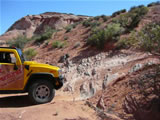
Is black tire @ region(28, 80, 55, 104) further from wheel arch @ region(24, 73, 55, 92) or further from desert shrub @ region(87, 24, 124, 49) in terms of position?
desert shrub @ region(87, 24, 124, 49)

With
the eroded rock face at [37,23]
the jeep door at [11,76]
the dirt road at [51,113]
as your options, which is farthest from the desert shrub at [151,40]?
the eroded rock face at [37,23]

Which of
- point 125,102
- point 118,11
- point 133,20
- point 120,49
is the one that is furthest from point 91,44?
point 118,11

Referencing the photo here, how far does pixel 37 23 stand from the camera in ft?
156

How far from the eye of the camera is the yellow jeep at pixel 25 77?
5203 millimetres

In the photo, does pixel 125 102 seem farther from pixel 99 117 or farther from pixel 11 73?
pixel 11 73

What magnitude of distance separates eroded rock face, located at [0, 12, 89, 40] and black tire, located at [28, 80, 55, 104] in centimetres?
3753

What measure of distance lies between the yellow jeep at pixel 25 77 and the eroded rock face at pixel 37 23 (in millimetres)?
37281

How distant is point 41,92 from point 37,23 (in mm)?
44961

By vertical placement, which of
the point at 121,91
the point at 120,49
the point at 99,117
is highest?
the point at 120,49

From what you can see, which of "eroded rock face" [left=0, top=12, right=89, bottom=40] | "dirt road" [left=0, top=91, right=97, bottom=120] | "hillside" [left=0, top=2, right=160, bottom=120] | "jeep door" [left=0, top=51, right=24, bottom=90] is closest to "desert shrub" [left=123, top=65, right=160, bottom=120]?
"hillside" [left=0, top=2, right=160, bottom=120]

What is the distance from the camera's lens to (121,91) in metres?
5.90

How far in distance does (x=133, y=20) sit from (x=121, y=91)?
8.32 metres

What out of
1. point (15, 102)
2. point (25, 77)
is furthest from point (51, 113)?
point (15, 102)

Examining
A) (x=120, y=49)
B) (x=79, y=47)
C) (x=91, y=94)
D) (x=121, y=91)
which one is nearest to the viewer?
(x=121, y=91)
